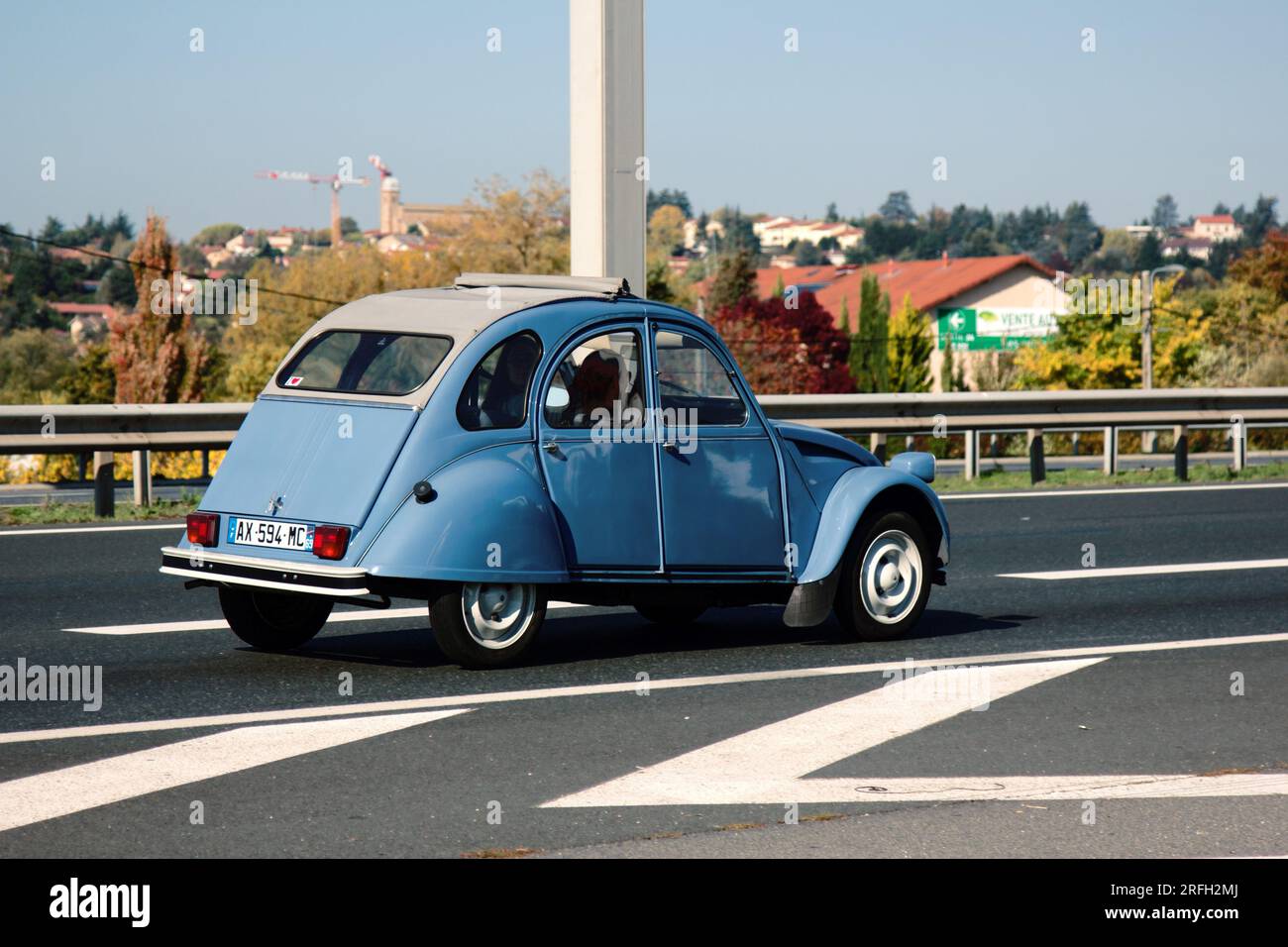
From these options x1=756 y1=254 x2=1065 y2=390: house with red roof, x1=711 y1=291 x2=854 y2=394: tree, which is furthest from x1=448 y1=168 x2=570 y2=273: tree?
x1=756 y1=254 x2=1065 y2=390: house with red roof

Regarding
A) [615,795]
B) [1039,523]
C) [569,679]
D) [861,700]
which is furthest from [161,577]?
[1039,523]

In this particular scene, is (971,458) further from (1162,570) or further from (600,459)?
(600,459)

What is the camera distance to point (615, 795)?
20.6 feet

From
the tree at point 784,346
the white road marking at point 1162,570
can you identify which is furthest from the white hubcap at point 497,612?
the tree at point 784,346

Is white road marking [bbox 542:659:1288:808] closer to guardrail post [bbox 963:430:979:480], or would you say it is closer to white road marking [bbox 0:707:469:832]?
white road marking [bbox 0:707:469:832]

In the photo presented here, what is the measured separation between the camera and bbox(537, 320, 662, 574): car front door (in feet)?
28.1

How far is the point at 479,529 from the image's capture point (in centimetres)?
816

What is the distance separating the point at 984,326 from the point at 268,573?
12355 cm

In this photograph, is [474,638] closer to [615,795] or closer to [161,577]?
[615,795]

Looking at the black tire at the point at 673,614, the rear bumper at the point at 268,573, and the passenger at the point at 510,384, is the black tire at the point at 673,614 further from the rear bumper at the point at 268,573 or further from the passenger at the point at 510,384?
the rear bumper at the point at 268,573

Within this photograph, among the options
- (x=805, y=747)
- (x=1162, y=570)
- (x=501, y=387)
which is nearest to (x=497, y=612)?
(x=501, y=387)

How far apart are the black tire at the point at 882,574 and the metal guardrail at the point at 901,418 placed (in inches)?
280

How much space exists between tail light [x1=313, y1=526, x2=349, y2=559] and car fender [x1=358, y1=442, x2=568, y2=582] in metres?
0.12
